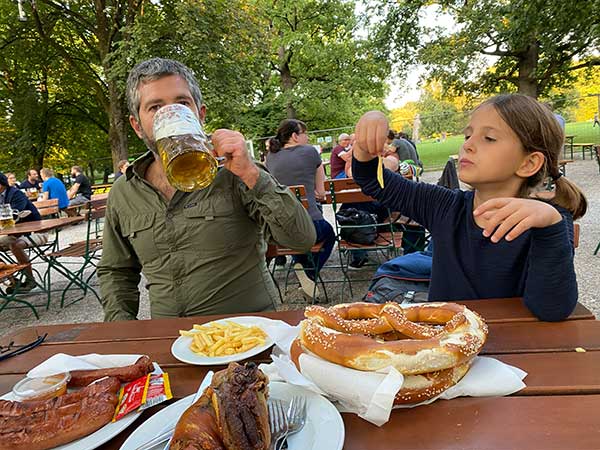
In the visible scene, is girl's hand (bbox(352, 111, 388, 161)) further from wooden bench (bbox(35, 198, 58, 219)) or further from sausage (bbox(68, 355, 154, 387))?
wooden bench (bbox(35, 198, 58, 219))

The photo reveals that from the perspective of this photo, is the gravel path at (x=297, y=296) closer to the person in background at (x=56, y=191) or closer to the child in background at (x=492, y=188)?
the child in background at (x=492, y=188)

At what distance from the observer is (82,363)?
122 centimetres

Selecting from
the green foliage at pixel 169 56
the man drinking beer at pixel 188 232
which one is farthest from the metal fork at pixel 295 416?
the green foliage at pixel 169 56

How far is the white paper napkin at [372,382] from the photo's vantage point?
82 centimetres

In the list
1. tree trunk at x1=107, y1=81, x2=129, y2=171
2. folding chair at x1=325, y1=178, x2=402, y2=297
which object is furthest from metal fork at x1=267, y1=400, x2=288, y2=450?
tree trunk at x1=107, y1=81, x2=129, y2=171

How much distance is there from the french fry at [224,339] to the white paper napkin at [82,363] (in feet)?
0.61

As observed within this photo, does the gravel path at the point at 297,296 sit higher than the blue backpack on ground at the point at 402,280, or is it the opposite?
the blue backpack on ground at the point at 402,280

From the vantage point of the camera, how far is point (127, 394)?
3.30 feet

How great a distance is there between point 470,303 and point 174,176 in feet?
3.67

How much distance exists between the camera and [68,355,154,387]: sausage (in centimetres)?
107

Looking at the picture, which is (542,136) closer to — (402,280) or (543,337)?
(543,337)

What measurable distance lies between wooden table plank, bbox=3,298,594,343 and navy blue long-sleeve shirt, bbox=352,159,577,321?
0.06 metres

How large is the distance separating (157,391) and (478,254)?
4.17 feet

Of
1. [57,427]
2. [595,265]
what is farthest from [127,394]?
[595,265]
